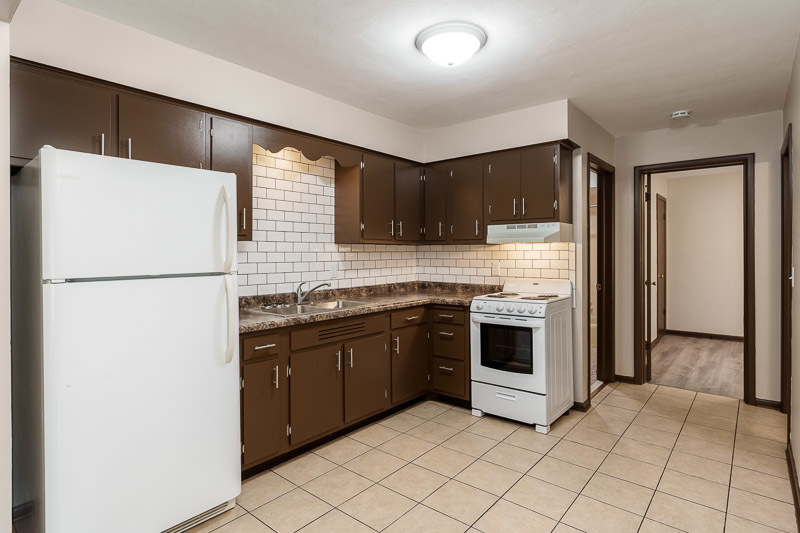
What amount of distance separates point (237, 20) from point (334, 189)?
175 centimetres

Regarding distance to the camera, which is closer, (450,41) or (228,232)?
(228,232)

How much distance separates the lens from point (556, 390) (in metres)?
3.47

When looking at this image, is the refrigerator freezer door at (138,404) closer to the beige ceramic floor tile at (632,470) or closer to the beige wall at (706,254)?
the beige ceramic floor tile at (632,470)

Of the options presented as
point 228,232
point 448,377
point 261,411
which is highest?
point 228,232

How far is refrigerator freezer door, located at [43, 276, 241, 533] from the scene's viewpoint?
174 cm

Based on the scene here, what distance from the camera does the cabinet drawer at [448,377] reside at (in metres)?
3.84

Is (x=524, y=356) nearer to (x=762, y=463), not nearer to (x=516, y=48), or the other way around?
(x=762, y=463)

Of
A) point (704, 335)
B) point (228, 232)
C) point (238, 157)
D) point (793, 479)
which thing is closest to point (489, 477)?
point (793, 479)

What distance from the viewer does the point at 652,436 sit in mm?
3260

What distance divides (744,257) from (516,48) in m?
2.95

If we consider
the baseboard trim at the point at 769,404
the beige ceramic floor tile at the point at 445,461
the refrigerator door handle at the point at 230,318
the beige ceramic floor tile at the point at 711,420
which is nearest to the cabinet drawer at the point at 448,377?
the beige ceramic floor tile at the point at 445,461

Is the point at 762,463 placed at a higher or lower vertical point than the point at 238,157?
lower

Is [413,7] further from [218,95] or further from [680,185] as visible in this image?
[680,185]

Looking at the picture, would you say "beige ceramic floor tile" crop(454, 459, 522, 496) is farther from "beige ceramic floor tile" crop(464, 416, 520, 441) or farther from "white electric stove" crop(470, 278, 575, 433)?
"white electric stove" crop(470, 278, 575, 433)
